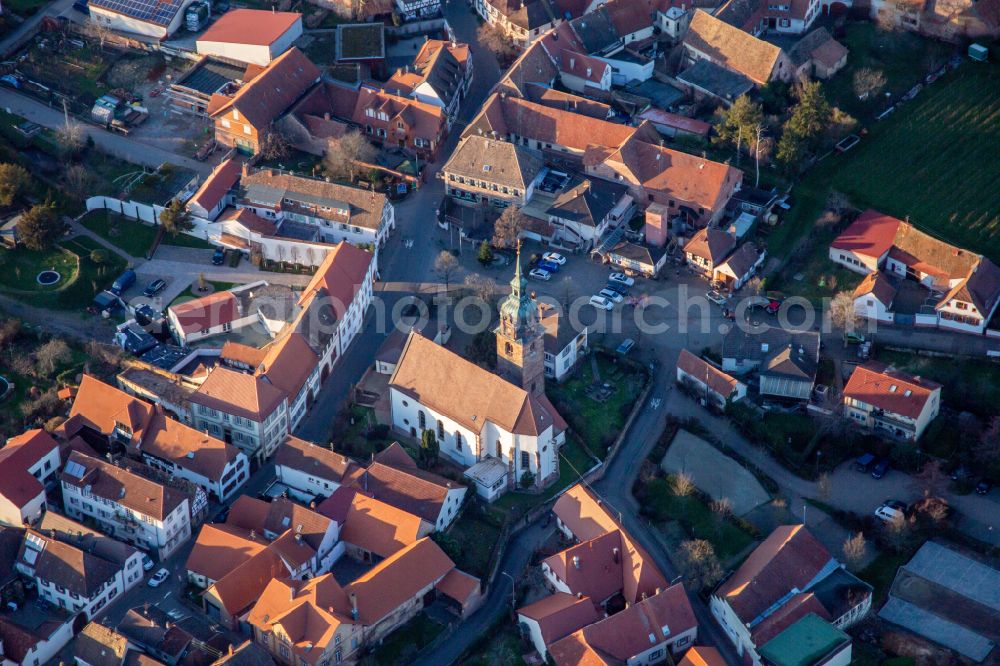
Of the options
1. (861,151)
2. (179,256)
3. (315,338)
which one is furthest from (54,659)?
(861,151)

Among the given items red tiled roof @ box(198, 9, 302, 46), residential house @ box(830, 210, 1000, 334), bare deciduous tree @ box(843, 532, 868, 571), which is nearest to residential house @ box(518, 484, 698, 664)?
bare deciduous tree @ box(843, 532, 868, 571)

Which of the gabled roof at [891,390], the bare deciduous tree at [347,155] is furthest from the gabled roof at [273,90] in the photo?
the gabled roof at [891,390]

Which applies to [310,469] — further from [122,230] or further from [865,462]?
[865,462]

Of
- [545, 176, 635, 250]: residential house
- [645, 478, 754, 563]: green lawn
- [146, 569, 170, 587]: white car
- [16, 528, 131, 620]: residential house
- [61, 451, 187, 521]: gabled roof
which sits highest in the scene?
[545, 176, 635, 250]: residential house

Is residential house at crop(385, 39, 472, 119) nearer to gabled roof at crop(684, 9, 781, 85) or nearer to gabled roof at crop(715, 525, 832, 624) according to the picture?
gabled roof at crop(684, 9, 781, 85)

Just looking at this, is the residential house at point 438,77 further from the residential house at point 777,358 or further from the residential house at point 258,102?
the residential house at point 777,358

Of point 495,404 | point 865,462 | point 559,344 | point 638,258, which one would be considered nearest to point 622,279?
point 638,258
